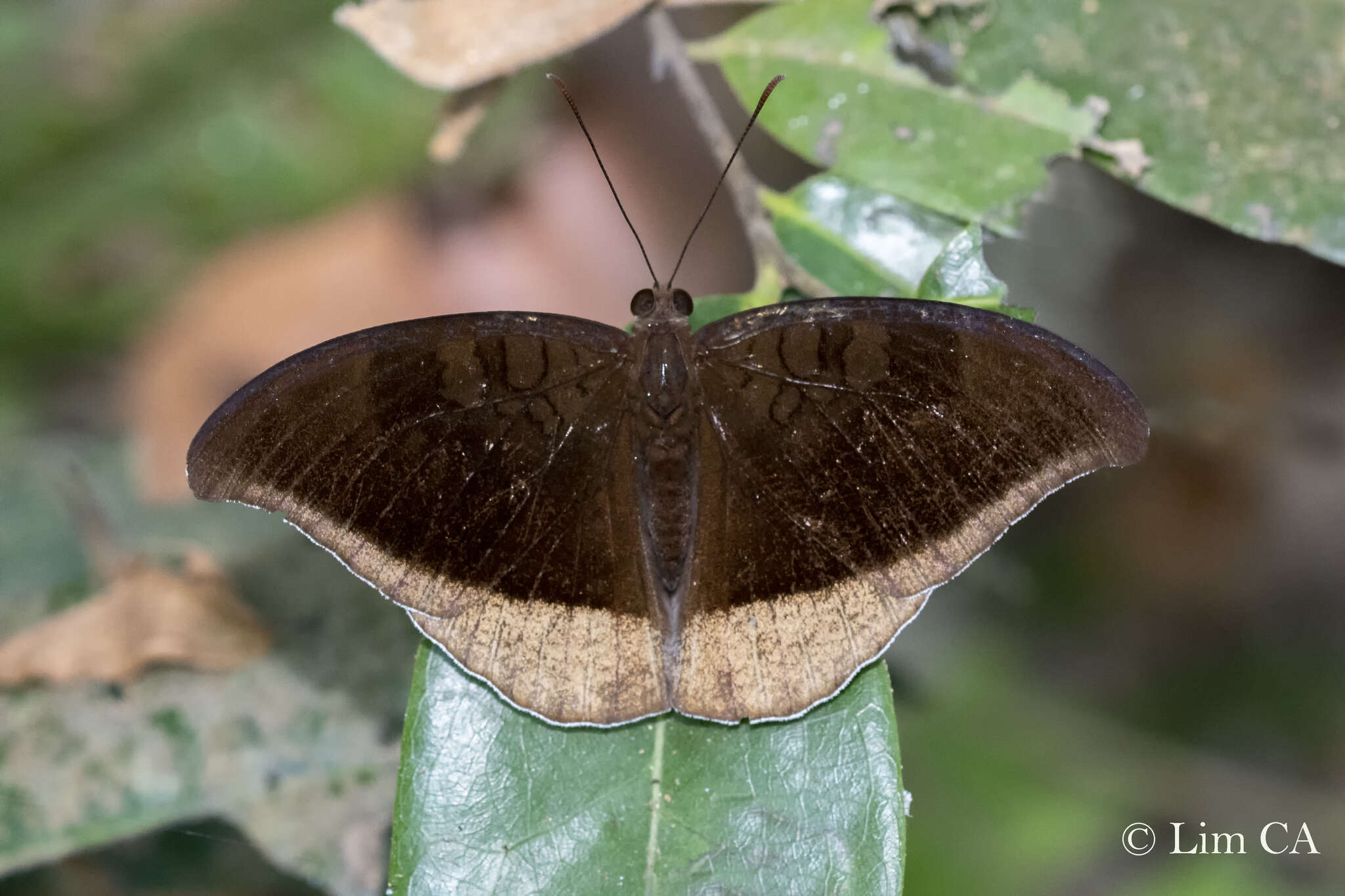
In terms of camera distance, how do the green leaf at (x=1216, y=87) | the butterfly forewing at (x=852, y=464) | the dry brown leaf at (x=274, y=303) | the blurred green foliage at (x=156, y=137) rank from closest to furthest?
the butterfly forewing at (x=852, y=464), the green leaf at (x=1216, y=87), the blurred green foliage at (x=156, y=137), the dry brown leaf at (x=274, y=303)

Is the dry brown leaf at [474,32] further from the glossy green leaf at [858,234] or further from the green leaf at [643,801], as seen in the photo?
the green leaf at [643,801]

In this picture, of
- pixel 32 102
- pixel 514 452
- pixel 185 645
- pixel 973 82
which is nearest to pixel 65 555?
pixel 185 645

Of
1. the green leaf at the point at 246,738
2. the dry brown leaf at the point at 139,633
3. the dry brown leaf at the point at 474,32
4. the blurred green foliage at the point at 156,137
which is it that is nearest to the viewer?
the dry brown leaf at the point at 474,32

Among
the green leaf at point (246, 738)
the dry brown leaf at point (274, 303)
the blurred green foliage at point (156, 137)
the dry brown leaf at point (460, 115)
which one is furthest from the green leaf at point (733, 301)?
the dry brown leaf at point (274, 303)

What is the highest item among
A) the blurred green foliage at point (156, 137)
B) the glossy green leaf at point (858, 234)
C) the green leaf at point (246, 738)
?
the blurred green foliage at point (156, 137)

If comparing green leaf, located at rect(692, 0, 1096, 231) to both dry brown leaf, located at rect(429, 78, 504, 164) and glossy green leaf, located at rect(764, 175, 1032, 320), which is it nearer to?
glossy green leaf, located at rect(764, 175, 1032, 320)

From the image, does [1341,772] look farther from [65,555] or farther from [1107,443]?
[65,555]
